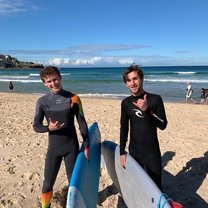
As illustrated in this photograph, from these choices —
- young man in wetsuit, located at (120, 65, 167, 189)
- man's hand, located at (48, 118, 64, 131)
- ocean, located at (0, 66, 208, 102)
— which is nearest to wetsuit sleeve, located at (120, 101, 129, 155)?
young man in wetsuit, located at (120, 65, 167, 189)

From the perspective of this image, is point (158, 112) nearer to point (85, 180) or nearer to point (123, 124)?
point (123, 124)

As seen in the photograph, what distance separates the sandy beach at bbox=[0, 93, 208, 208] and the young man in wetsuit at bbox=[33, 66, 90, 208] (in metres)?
0.86

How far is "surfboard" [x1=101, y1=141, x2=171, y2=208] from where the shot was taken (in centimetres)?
294

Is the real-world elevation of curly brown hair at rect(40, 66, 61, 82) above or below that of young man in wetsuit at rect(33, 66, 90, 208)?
above

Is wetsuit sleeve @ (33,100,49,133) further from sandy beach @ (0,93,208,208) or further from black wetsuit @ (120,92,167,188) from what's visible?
sandy beach @ (0,93,208,208)

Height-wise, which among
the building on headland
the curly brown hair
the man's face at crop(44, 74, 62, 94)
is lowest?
the building on headland

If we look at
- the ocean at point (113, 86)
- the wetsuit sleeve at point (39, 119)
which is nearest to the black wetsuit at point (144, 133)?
the wetsuit sleeve at point (39, 119)

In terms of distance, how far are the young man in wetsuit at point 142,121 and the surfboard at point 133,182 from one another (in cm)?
14

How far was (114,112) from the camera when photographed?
1171cm

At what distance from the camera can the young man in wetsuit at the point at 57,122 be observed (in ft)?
10.8

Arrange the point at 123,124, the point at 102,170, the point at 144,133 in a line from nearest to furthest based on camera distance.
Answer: the point at 144,133
the point at 123,124
the point at 102,170

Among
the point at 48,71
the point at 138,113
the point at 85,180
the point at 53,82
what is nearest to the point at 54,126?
the point at 53,82

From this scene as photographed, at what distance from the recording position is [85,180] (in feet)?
11.1

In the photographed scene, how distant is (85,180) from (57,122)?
25.6 inches
